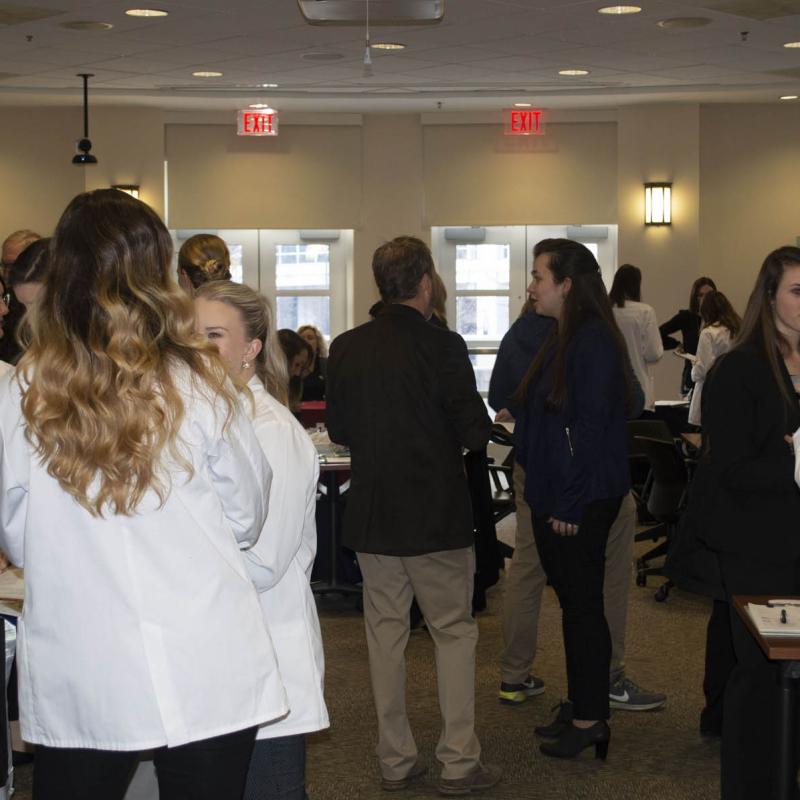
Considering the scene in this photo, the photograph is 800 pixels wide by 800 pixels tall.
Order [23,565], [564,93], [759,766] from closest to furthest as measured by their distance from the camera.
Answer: [23,565] < [759,766] < [564,93]

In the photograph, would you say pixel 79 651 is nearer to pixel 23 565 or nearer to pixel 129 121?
pixel 23 565

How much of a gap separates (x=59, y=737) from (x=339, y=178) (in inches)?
400

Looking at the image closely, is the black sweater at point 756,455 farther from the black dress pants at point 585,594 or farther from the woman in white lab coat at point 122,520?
the woman in white lab coat at point 122,520

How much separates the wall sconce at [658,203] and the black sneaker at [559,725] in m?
7.84

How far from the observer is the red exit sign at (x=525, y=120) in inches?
456

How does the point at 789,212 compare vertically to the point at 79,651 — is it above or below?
above

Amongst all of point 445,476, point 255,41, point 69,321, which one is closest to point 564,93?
point 255,41

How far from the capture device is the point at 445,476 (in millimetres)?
3664

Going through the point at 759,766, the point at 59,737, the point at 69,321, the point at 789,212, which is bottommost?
the point at 759,766

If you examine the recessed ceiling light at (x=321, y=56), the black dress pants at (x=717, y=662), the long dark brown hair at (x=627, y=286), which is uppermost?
the recessed ceiling light at (x=321, y=56)

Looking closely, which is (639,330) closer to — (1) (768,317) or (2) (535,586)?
(2) (535,586)

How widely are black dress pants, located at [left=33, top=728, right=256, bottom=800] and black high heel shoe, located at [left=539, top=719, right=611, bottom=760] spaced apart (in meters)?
2.18

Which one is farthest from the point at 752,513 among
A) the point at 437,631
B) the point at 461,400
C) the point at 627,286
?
the point at 627,286

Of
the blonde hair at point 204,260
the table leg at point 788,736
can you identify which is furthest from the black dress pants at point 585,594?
the blonde hair at point 204,260
